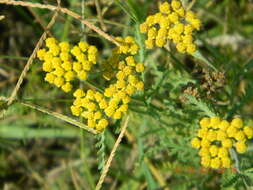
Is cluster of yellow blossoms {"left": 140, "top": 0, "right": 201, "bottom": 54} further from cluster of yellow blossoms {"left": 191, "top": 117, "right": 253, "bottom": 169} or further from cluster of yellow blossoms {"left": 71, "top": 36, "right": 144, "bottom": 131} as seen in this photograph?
cluster of yellow blossoms {"left": 191, "top": 117, "right": 253, "bottom": 169}

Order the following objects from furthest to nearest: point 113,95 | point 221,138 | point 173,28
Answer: point 173,28 → point 113,95 → point 221,138

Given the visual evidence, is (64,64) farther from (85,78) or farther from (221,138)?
(221,138)

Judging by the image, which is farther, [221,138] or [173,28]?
[173,28]

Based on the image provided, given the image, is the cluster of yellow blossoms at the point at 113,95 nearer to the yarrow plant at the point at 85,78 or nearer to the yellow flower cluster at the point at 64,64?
the yarrow plant at the point at 85,78

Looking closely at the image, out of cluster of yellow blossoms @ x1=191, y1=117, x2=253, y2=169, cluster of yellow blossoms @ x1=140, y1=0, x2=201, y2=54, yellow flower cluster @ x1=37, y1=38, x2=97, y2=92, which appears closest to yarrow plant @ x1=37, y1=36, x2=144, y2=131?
yellow flower cluster @ x1=37, y1=38, x2=97, y2=92

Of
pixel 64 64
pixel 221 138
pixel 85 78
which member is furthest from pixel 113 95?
pixel 221 138

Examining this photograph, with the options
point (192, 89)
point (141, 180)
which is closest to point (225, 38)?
point (141, 180)
